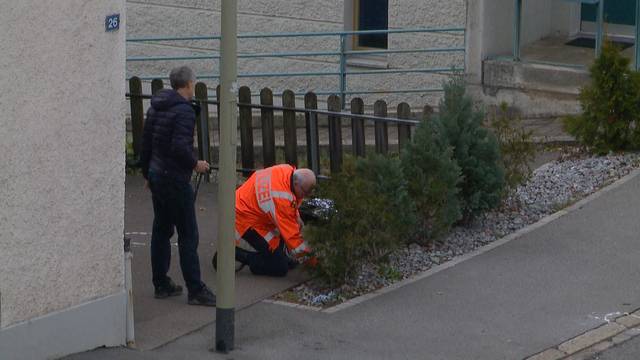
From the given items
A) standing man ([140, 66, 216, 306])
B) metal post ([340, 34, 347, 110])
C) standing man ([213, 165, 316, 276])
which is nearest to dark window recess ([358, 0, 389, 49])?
metal post ([340, 34, 347, 110])

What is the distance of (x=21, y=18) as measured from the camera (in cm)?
691

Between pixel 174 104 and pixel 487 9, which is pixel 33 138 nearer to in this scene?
pixel 174 104

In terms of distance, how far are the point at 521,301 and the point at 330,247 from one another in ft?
4.81

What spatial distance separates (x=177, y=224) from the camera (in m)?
8.66

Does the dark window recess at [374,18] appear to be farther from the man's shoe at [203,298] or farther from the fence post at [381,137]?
the man's shoe at [203,298]

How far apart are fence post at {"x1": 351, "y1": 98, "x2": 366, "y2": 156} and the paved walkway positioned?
2.66 metres

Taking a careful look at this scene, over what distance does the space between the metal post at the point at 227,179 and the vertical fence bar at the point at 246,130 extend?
5.29 m

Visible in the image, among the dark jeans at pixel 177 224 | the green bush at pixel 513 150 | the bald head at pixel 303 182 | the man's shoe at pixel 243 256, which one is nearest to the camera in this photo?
the dark jeans at pixel 177 224

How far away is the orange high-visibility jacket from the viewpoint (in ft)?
30.3

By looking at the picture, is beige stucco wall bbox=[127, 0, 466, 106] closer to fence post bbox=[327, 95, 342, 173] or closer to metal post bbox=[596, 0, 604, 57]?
metal post bbox=[596, 0, 604, 57]

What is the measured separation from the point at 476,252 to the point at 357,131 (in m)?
2.83

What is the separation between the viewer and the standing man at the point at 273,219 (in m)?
9.23

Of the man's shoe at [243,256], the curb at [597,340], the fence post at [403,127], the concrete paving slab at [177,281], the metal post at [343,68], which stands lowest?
the curb at [597,340]

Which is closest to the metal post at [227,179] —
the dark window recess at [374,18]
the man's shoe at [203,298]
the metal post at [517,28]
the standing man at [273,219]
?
the man's shoe at [203,298]
